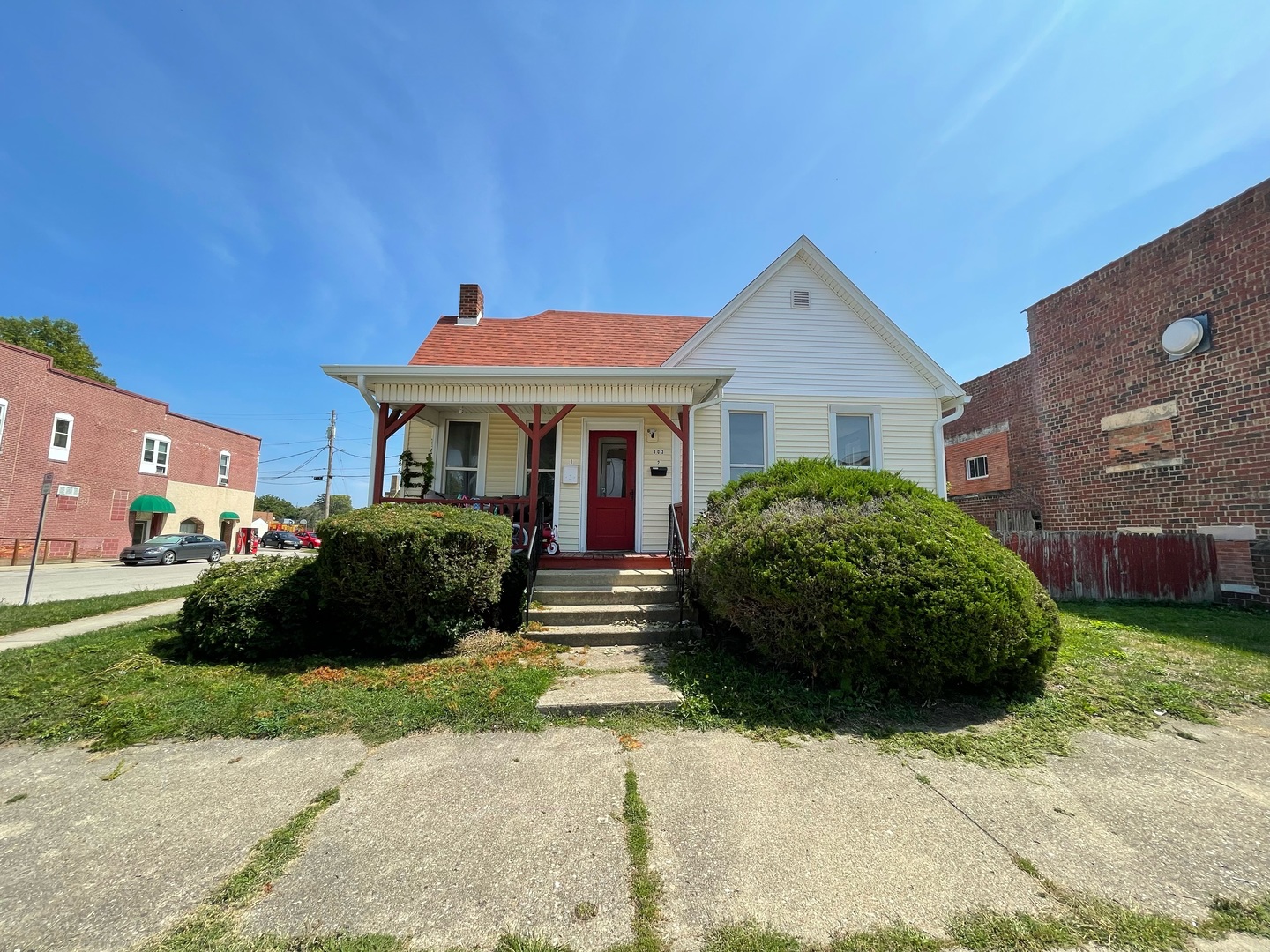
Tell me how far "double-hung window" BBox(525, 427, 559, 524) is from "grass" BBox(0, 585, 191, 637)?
503 centimetres

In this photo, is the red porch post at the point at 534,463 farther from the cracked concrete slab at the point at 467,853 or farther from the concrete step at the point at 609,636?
the cracked concrete slab at the point at 467,853

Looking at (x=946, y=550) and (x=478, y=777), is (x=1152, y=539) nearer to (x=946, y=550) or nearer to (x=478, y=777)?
(x=946, y=550)

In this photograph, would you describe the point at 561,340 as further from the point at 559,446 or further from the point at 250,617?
the point at 250,617

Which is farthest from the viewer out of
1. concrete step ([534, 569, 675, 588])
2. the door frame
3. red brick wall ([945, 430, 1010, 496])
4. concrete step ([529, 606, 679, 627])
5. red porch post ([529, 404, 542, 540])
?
red brick wall ([945, 430, 1010, 496])

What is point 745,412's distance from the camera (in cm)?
988

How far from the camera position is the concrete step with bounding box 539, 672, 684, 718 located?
13.1 ft

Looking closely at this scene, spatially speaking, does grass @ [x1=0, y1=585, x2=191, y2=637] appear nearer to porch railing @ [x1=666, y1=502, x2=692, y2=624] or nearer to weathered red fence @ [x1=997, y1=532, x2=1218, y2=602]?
porch railing @ [x1=666, y1=502, x2=692, y2=624]

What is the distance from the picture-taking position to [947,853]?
2.42 metres

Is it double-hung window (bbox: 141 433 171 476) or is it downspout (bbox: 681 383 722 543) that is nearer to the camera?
downspout (bbox: 681 383 722 543)

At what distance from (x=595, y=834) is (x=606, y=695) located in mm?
1649

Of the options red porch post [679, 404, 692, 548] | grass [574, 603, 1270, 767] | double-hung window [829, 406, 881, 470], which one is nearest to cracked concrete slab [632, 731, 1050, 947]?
grass [574, 603, 1270, 767]

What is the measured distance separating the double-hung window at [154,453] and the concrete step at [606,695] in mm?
31612

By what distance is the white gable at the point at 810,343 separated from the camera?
32.8 feet

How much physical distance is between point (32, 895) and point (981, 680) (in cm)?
559
